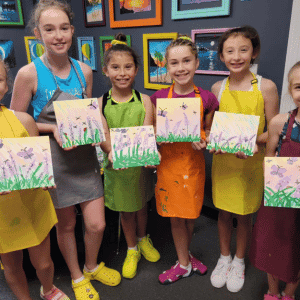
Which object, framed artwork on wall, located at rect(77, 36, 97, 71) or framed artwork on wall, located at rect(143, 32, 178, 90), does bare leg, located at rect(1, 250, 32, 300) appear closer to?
framed artwork on wall, located at rect(143, 32, 178, 90)

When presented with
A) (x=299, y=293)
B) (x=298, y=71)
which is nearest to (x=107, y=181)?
(x=298, y=71)

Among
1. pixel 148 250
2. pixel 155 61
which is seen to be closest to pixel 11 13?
pixel 155 61

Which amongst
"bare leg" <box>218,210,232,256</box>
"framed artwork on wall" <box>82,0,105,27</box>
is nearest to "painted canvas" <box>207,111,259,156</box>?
"bare leg" <box>218,210,232,256</box>

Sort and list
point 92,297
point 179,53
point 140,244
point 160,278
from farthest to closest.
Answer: point 140,244
point 160,278
point 92,297
point 179,53

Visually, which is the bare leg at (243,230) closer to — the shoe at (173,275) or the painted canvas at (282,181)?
the shoe at (173,275)

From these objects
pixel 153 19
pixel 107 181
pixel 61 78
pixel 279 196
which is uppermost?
pixel 153 19

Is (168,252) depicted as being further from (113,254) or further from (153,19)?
(153,19)

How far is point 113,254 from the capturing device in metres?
2.08

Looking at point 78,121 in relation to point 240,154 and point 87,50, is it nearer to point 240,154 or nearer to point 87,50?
point 240,154

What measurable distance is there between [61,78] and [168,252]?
1.48m

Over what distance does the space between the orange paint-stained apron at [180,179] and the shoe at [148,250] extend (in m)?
0.53

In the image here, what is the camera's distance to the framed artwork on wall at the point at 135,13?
230 cm

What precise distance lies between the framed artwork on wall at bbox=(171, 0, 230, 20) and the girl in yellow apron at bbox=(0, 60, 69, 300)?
144 cm

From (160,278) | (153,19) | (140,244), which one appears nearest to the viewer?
(160,278)
